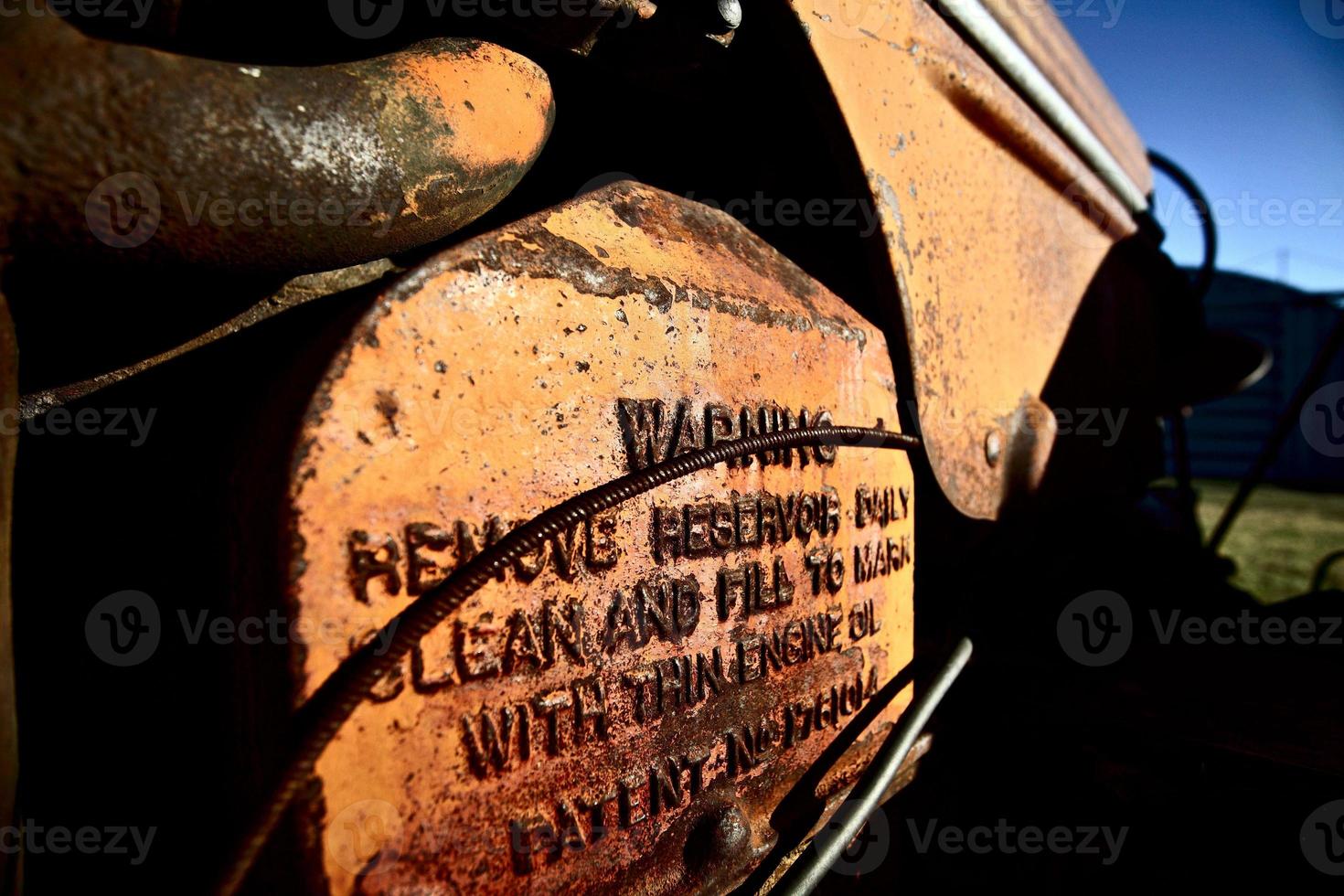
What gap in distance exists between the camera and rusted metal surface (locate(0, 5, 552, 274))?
410 mm

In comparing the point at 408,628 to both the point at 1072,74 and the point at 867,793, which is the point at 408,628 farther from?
the point at 1072,74

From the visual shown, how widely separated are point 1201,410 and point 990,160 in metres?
10.9

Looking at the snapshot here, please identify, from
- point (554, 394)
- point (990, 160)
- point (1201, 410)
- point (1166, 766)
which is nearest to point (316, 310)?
point (554, 394)

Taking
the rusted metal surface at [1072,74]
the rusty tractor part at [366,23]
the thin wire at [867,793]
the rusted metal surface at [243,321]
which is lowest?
the thin wire at [867,793]

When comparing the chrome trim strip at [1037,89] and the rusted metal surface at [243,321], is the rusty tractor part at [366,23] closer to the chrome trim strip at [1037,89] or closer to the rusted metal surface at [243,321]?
the rusted metal surface at [243,321]

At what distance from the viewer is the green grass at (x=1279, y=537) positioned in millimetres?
3289

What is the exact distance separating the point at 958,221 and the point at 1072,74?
78cm

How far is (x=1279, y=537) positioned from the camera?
15.6 ft

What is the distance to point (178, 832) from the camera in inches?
21.8

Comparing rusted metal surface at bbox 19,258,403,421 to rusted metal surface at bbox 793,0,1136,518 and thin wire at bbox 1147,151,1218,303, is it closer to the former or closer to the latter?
rusted metal surface at bbox 793,0,1136,518

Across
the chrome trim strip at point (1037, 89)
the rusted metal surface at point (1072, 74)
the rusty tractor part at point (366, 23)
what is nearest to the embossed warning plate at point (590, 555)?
the rusty tractor part at point (366, 23)

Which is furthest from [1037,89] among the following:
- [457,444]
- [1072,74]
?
[457,444]

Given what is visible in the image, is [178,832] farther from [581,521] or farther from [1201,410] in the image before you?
[1201,410]

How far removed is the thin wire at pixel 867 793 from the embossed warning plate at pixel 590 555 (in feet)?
0.16
